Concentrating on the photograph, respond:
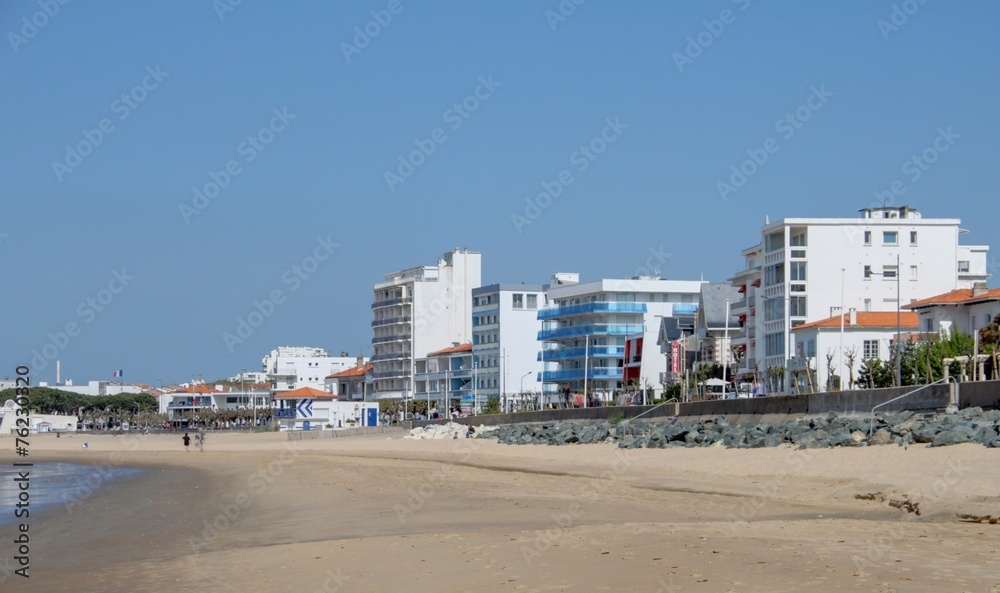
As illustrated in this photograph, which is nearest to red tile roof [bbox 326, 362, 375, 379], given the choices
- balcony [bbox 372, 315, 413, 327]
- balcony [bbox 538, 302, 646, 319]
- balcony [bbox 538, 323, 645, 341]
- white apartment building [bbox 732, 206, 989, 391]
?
balcony [bbox 372, 315, 413, 327]

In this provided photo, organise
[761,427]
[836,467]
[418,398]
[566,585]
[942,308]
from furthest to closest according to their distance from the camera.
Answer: [418,398] < [942,308] < [761,427] < [836,467] < [566,585]

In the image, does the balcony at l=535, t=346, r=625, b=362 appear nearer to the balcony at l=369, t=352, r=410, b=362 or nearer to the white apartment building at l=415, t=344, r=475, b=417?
the white apartment building at l=415, t=344, r=475, b=417

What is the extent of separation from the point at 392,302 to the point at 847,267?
79.9m

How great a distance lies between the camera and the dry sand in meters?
12.4

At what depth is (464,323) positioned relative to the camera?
154 metres

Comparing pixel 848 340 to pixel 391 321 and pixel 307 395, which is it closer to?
pixel 307 395

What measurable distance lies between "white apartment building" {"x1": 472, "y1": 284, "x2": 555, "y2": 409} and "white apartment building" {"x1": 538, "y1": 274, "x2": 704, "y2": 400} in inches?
216

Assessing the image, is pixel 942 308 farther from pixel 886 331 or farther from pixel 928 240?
pixel 928 240

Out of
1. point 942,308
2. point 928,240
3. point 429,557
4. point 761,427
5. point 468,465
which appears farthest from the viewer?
point 928,240

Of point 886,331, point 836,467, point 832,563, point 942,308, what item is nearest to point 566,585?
point 832,563

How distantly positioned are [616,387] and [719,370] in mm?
34533

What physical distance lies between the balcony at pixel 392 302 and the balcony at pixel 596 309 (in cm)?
2778

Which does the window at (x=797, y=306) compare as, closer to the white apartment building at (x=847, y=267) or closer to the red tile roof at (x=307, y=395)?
the white apartment building at (x=847, y=267)

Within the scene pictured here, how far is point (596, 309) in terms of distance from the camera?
124 metres
